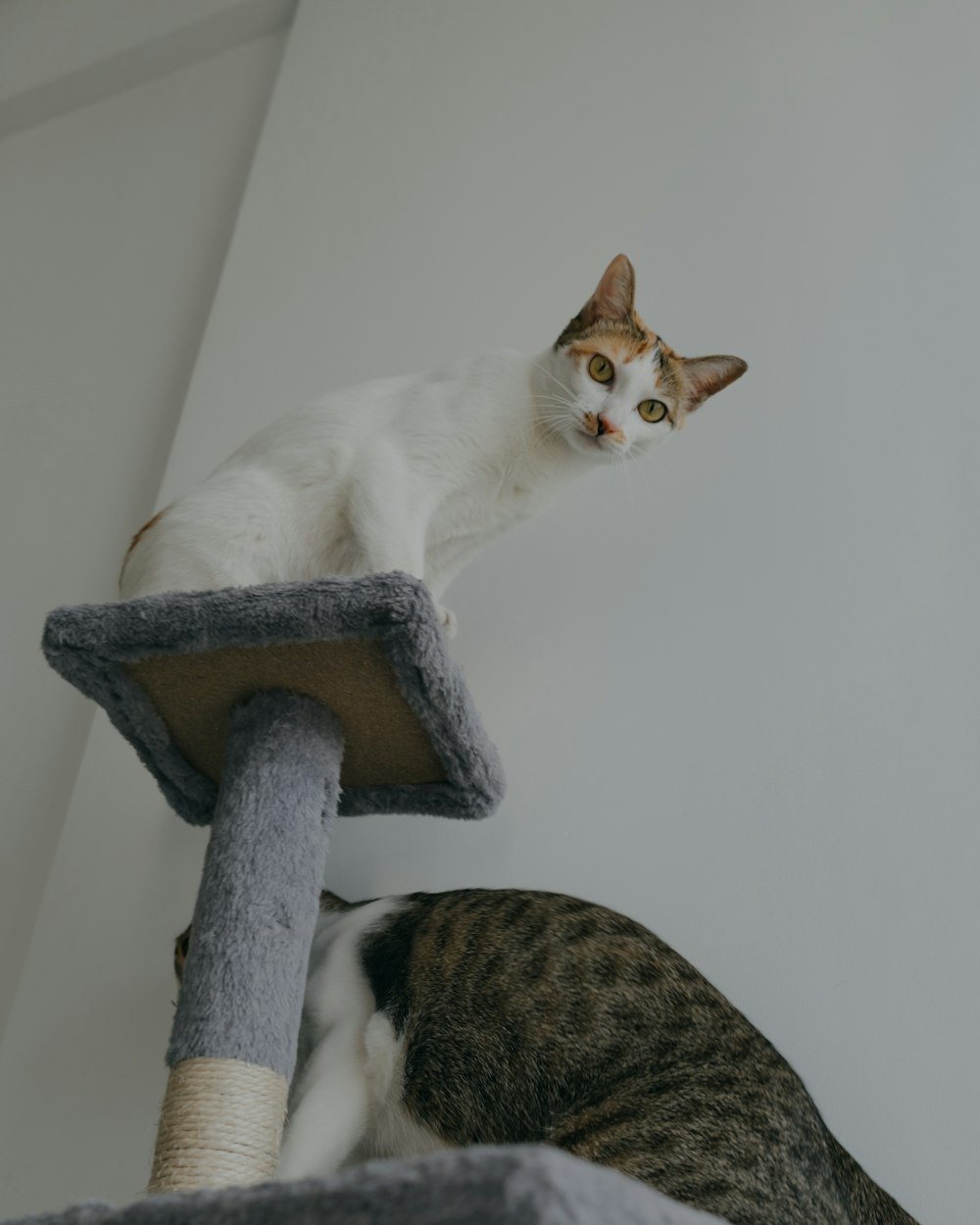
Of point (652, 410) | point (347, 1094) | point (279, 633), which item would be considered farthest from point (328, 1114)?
point (652, 410)

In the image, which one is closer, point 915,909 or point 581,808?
point 915,909

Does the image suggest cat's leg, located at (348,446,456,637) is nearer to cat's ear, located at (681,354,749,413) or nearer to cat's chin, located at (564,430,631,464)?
cat's chin, located at (564,430,631,464)

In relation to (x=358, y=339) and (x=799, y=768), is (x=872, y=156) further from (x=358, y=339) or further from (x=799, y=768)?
(x=799, y=768)

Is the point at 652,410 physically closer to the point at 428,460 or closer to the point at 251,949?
the point at 428,460

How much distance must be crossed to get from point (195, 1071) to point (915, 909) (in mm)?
758

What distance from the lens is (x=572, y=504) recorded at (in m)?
1.56

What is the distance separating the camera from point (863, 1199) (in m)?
0.97

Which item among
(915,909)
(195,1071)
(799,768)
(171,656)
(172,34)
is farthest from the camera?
(172,34)

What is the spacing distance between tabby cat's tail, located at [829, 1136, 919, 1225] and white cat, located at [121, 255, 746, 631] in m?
0.68

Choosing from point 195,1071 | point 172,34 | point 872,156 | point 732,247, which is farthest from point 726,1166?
point 172,34

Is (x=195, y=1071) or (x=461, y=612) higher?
(x=461, y=612)

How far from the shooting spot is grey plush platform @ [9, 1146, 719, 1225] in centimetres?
37

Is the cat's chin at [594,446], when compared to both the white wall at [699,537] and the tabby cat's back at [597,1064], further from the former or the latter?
the tabby cat's back at [597,1064]

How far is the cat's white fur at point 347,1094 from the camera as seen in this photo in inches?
39.9
